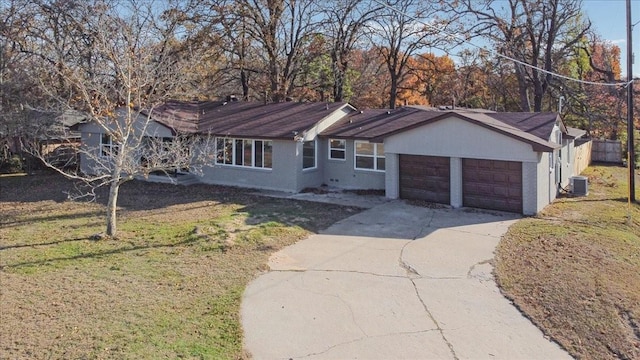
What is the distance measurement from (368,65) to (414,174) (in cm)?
2549

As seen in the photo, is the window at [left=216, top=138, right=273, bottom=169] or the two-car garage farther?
the window at [left=216, top=138, right=273, bottom=169]

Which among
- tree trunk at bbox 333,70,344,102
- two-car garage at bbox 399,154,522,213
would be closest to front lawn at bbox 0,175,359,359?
two-car garage at bbox 399,154,522,213

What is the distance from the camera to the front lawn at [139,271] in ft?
21.7

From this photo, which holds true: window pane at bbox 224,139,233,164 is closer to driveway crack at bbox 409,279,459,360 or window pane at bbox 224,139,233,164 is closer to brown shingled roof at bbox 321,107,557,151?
brown shingled roof at bbox 321,107,557,151

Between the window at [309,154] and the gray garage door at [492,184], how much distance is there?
261 inches

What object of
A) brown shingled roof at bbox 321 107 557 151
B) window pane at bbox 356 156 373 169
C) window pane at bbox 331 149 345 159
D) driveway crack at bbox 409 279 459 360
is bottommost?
driveway crack at bbox 409 279 459 360

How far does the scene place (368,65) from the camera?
1619 inches

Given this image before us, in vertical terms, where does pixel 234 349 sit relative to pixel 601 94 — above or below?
below

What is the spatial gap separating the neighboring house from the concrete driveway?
10.9 feet

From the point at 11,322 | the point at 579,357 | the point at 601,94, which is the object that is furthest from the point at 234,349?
the point at 601,94

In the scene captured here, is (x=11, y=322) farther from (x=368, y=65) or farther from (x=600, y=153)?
(x=368, y=65)

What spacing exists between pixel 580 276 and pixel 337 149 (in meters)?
12.5

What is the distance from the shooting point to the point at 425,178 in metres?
17.3

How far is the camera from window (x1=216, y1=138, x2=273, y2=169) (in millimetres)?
20203
